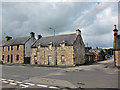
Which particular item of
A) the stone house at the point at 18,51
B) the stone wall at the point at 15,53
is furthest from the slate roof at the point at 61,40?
the stone wall at the point at 15,53

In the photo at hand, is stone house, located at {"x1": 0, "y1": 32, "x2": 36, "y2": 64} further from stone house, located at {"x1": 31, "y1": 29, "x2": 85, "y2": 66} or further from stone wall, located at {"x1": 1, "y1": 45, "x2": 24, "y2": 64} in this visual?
stone house, located at {"x1": 31, "y1": 29, "x2": 85, "y2": 66}

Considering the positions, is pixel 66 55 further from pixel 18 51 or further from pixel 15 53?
pixel 15 53

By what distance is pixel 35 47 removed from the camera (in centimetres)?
3525

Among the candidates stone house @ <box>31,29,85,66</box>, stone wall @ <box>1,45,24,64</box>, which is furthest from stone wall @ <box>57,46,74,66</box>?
stone wall @ <box>1,45,24,64</box>

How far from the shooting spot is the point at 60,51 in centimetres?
3059

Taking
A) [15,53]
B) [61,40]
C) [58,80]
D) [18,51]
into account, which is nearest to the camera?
[58,80]

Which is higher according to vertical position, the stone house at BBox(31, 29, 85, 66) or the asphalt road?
the stone house at BBox(31, 29, 85, 66)

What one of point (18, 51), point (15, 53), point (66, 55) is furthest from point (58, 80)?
point (15, 53)

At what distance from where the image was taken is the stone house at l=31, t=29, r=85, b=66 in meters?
29.3

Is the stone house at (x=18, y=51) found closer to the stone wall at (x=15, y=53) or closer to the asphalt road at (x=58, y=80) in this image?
the stone wall at (x=15, y=53)

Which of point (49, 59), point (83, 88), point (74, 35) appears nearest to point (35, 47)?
point (49, 59)

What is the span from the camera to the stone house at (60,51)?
96.0ft

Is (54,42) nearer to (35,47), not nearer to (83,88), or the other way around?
(35,47)

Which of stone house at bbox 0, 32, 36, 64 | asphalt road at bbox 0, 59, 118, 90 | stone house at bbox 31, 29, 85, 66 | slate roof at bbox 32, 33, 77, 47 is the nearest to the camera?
asphalt road at bbox 0, 59, 118, 90
